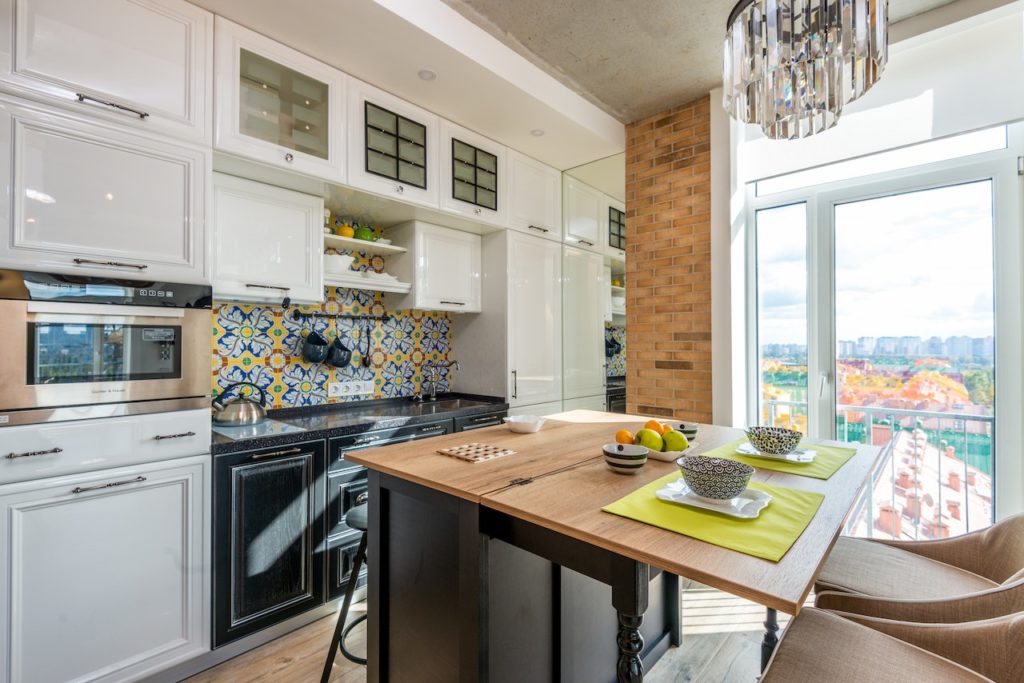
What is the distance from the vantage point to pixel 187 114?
1.83 meters

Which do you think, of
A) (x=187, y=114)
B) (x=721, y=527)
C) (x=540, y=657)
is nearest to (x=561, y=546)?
(x=721, y=527)

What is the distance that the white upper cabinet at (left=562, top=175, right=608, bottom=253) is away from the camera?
370cm

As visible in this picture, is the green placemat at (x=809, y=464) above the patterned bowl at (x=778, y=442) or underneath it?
underneath

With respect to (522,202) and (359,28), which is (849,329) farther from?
(359,28)

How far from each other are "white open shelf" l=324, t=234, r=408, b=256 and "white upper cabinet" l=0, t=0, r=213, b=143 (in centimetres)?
84

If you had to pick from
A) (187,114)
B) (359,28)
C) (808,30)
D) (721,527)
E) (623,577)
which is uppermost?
(359,28)

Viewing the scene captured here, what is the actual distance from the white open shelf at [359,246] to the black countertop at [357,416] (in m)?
0.95

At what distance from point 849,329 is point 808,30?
1921 mm

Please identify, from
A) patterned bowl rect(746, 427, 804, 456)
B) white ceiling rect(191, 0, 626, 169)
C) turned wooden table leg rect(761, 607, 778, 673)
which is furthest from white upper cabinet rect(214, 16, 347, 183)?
turned wooden table leg rect(761, 607, 778, 673)

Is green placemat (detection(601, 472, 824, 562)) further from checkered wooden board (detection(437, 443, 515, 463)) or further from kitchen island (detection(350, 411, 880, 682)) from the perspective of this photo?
checkered wooden board (detection(437, 443, 515, 463))

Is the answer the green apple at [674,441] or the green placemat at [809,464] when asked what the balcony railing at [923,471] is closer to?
the green placemat at [809,464]

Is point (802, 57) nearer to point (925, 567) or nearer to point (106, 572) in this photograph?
point (925, 567)

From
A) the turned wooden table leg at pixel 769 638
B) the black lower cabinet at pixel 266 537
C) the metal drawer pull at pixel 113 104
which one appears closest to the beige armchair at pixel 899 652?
the turned wooden table leg at pixel 769 638

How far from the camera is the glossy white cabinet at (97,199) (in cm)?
149
